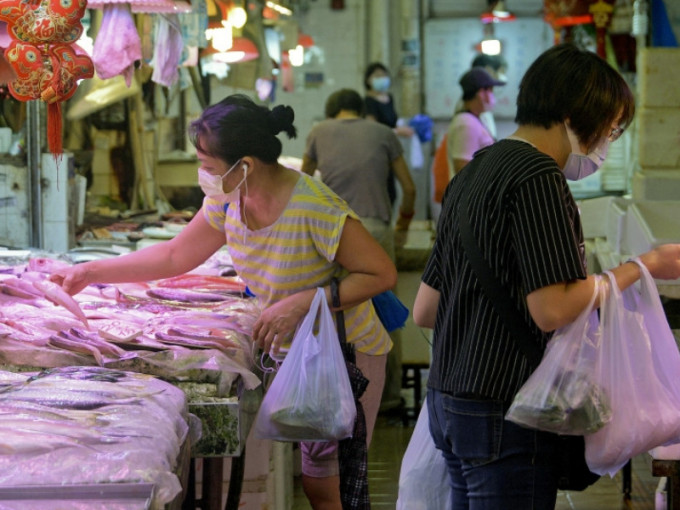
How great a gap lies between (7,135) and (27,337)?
9.50ft

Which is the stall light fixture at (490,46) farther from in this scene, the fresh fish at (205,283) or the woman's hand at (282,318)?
the woman's hand at (282,318)

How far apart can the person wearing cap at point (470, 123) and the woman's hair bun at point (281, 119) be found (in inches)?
176

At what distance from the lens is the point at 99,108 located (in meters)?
7.93

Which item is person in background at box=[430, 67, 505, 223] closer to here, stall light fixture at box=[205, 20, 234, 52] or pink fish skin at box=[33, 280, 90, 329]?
stall light fixture at box=[205, 20, 234, 52]

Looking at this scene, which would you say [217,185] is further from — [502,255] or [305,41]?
[305,41]

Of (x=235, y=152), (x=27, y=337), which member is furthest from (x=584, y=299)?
(x=27, y=337)

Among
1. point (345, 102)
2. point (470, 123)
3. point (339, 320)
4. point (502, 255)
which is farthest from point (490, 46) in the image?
point (502, 255)

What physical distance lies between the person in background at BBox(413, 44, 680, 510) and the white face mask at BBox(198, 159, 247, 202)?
1146mm

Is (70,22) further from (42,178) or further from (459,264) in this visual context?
(42,178)

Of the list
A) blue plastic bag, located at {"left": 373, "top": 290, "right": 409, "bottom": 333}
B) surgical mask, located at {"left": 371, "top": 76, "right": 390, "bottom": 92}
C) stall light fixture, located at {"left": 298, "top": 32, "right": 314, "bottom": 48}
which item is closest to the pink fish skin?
blue plastic bag, located at {"left": 373, "top": 290, "right": 409, "bottom": 333}

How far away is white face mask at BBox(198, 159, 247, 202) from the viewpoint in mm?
3725

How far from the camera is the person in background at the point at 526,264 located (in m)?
2.58

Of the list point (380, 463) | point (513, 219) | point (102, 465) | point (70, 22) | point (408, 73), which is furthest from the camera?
point (408, 73)

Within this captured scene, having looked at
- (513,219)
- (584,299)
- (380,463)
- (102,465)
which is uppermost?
(513,219)
